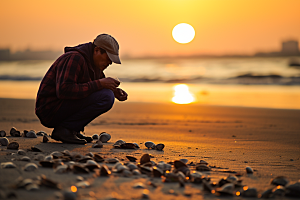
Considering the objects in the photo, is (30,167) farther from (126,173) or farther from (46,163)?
(126,173)

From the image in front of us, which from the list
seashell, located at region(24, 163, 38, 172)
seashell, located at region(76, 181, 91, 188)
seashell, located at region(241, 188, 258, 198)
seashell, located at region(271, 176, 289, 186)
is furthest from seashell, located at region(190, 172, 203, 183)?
seashell, located at region(24, 163, 38, 172)

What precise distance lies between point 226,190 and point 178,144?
7.58 ft

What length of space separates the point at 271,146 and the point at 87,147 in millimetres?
A: 2634

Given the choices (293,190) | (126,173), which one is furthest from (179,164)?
(293,190)

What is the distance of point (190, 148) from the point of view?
454cm

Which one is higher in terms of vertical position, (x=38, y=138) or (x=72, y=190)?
(x=38, y=138)

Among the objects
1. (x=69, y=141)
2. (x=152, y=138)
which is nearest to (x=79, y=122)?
(x=69, y=141)

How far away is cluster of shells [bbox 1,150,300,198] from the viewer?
255cm

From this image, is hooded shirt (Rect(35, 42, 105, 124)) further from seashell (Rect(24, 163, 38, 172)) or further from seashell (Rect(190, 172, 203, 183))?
seashell (Rect(190, 172, 203, 183))

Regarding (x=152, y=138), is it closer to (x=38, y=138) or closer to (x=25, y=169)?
(x=38, y=138)

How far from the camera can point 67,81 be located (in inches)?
153

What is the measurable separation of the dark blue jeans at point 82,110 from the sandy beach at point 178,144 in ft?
0.91

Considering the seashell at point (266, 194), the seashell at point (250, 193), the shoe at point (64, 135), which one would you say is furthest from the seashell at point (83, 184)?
the shoe at point (64, 135)

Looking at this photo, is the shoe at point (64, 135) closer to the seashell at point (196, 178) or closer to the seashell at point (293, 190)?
the seashell at point (196, 178)
